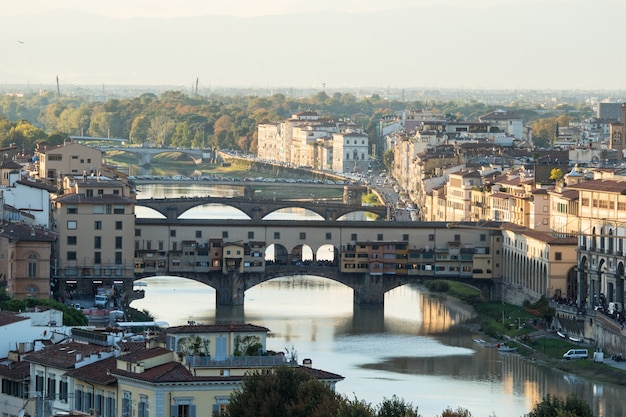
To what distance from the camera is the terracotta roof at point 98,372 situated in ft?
78.0

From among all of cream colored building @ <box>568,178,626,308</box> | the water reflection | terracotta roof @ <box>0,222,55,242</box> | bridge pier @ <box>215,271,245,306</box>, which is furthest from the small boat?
bridge pier @ <box>215,271,245,306</box>

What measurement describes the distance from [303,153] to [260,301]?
219ft

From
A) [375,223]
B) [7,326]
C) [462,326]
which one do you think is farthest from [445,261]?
[7,326]

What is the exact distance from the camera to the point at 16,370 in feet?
83.2

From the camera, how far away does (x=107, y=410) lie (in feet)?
77.7

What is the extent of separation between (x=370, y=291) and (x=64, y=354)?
1178 inches

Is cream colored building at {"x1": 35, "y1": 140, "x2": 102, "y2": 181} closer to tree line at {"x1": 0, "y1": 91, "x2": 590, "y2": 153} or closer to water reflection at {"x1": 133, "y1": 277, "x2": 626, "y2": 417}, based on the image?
water reflection at {"x1": 133, "y1": 277, "x2": 626, "y2": 417}

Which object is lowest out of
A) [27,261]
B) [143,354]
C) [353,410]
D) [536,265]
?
[536,265]

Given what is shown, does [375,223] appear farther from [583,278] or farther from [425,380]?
[425,380]

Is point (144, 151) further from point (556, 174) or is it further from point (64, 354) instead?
point (64, 354)

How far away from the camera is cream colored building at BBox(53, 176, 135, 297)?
51719 mm

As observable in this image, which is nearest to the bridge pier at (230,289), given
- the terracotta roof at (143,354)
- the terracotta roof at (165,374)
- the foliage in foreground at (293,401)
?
the terracotta roof at (143,354)

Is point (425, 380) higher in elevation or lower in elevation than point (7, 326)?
lower

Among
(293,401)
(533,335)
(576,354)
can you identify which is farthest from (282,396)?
(533,335)
